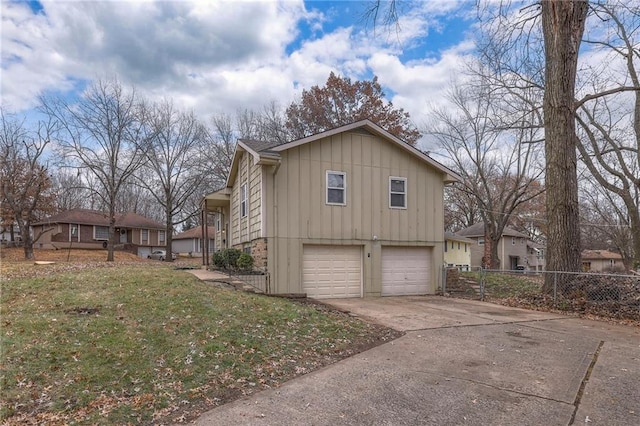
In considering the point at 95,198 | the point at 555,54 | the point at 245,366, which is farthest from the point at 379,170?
the point at 95,198

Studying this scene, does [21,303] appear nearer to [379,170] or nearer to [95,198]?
[379,170]

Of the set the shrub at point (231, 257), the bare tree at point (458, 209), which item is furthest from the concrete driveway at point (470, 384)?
the bare tree at point (458, 209)

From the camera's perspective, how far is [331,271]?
1283 centimetres

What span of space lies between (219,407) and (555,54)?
1182cm

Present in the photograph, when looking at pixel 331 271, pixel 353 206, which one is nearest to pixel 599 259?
pixel 353 206

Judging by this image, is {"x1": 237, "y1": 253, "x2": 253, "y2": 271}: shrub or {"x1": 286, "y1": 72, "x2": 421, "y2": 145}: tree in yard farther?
{"x1": 286, "y1": 72, "x2": 421, "y2": 145}: tree in yard

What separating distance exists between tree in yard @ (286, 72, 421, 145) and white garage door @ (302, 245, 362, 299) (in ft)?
65.8

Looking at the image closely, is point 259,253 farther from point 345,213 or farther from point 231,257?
point 345,213

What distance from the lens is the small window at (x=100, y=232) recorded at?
115ft

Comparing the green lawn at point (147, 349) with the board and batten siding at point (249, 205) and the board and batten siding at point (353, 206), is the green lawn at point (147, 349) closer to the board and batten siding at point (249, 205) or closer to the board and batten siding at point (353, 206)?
the board and batten siding at point (353, 206)

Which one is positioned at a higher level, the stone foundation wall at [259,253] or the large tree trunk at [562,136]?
the large tree trunk at [562,136]

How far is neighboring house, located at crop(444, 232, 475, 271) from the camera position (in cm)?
3191

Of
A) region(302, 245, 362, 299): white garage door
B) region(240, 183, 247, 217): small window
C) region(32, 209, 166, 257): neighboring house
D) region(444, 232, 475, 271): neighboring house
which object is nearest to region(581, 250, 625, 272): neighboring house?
region(444, 232, 475, 271): neighboring house

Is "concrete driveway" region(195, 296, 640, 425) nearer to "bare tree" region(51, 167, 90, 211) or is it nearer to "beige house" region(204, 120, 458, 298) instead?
"beige house" region(204, 120, 458, 298)
